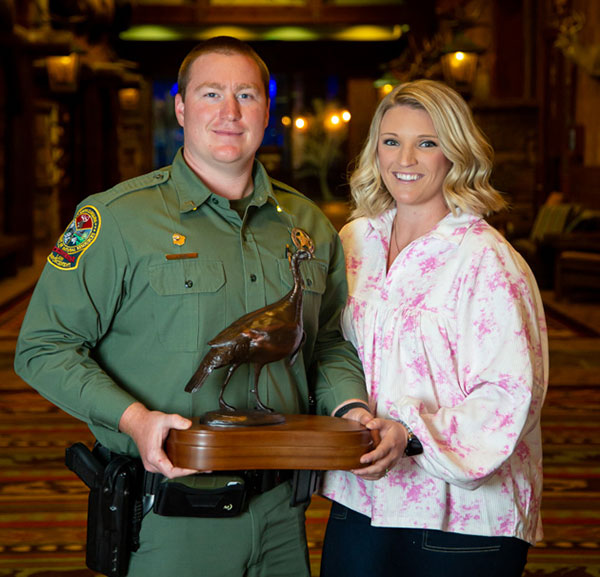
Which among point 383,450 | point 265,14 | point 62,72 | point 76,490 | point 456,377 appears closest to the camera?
point 383,450

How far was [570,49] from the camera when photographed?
32.3 feet

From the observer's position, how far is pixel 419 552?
2068 mm

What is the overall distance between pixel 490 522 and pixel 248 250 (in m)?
0.81

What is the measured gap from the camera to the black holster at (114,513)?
1.83 metres

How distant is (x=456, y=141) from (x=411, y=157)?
0.11m

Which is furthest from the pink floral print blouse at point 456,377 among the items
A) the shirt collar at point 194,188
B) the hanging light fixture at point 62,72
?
the hanging light fixture at point 62,72

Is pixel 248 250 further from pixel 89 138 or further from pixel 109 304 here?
pixel 89 138

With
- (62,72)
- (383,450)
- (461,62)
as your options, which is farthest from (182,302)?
(62,72)

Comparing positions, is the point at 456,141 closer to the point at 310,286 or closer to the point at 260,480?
the point at 310,286

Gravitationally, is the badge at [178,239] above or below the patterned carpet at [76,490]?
above

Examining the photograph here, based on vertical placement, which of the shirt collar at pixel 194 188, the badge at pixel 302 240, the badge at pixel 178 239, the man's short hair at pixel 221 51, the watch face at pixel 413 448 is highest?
the man's short hair at pixel 221 51

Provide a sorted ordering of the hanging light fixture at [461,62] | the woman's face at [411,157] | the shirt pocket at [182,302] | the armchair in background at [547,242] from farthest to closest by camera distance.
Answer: the hanging light fixture at [461,62]
the armchair in background at [547,242]
the woman's face at [411,157]
the shirt pocket at [182,302]

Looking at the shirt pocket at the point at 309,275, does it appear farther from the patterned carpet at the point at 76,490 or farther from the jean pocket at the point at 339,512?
the patterned carpet at the point at 76,490

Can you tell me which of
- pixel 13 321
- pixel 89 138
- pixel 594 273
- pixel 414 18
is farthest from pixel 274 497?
pixel 414 18
